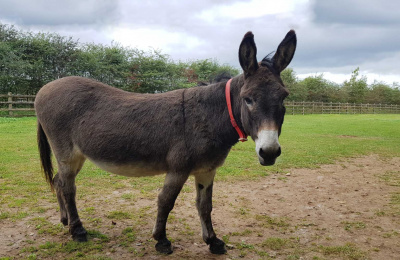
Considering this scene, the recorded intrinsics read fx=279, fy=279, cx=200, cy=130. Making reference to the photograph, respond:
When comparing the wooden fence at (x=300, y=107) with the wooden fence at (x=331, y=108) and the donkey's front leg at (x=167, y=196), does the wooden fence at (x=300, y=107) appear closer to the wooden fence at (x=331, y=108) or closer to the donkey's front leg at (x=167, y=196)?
the wooden fence at (x=331, y=108)

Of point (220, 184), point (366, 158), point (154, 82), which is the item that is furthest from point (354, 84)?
point (220, 184)

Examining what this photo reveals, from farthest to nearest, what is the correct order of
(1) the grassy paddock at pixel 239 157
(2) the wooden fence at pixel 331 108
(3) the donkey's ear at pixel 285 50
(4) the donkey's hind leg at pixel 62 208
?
(2) the wooden fence at pixel 331 108 → (1) the grassy paddock at pixel 239 157 → (4) the donkey's hind leg at pixel 62 208 → (3) the donkey's ear at pixel 285 50

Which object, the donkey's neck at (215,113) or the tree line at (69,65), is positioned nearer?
the donkey's neck at (215,113)

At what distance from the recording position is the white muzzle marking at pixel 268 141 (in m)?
2.49

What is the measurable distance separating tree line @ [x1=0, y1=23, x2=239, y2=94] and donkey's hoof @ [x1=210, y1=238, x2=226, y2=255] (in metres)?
16.3

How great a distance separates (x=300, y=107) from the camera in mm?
42125

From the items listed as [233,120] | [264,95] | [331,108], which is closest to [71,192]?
[233,120]

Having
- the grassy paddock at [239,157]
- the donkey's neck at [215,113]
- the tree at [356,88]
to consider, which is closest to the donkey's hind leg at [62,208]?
the grassy paddock at [239,157]

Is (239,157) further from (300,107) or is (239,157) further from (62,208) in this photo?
(300,107)

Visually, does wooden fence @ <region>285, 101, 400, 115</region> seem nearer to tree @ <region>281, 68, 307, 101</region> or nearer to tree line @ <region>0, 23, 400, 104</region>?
tree @ <region>281, 68, 307, 101</region>

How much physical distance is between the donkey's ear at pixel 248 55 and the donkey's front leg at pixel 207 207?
133 cm

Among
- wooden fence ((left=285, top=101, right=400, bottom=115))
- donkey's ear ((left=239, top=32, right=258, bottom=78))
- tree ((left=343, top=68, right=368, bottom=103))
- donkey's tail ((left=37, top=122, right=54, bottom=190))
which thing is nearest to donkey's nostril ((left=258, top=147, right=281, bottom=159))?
donkey's ear ((left=239, top=32, right=258, bottom=78))

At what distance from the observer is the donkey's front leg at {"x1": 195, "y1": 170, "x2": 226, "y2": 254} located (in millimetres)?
3508

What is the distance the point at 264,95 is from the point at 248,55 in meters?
0.47
